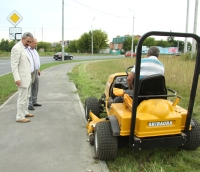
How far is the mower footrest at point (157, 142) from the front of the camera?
299 centimetres

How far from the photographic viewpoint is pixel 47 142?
4051mm

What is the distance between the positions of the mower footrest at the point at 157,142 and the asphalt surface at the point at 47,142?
60cm

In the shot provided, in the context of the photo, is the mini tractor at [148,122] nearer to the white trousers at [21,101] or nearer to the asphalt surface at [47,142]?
the asphalt surface at [47,142]

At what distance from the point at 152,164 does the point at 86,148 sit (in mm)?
1167

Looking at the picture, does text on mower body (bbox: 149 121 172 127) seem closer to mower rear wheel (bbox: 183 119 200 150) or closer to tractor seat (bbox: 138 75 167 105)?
tractor seat (bbox: 138 75 167 105)

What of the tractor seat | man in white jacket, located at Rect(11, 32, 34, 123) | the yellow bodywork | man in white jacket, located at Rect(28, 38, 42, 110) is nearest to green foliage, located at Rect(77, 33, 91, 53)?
man in white jacket, located at Rect(28, 38, 42, 110)

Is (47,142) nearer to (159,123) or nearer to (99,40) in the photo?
(159,123)

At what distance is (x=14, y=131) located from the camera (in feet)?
14.9

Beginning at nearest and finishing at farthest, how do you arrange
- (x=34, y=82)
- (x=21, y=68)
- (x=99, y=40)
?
1. (x=21, y=68)
2. (x=34, y=82)
3. (x=99, y=40)

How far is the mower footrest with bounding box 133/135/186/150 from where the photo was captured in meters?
2.99

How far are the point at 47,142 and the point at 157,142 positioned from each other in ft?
6.57

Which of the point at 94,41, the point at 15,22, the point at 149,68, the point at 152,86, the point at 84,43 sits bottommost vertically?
the point at 152,86

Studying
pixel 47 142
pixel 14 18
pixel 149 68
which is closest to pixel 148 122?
pixel 149 68

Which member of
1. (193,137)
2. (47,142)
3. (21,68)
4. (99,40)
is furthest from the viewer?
(99,40)
